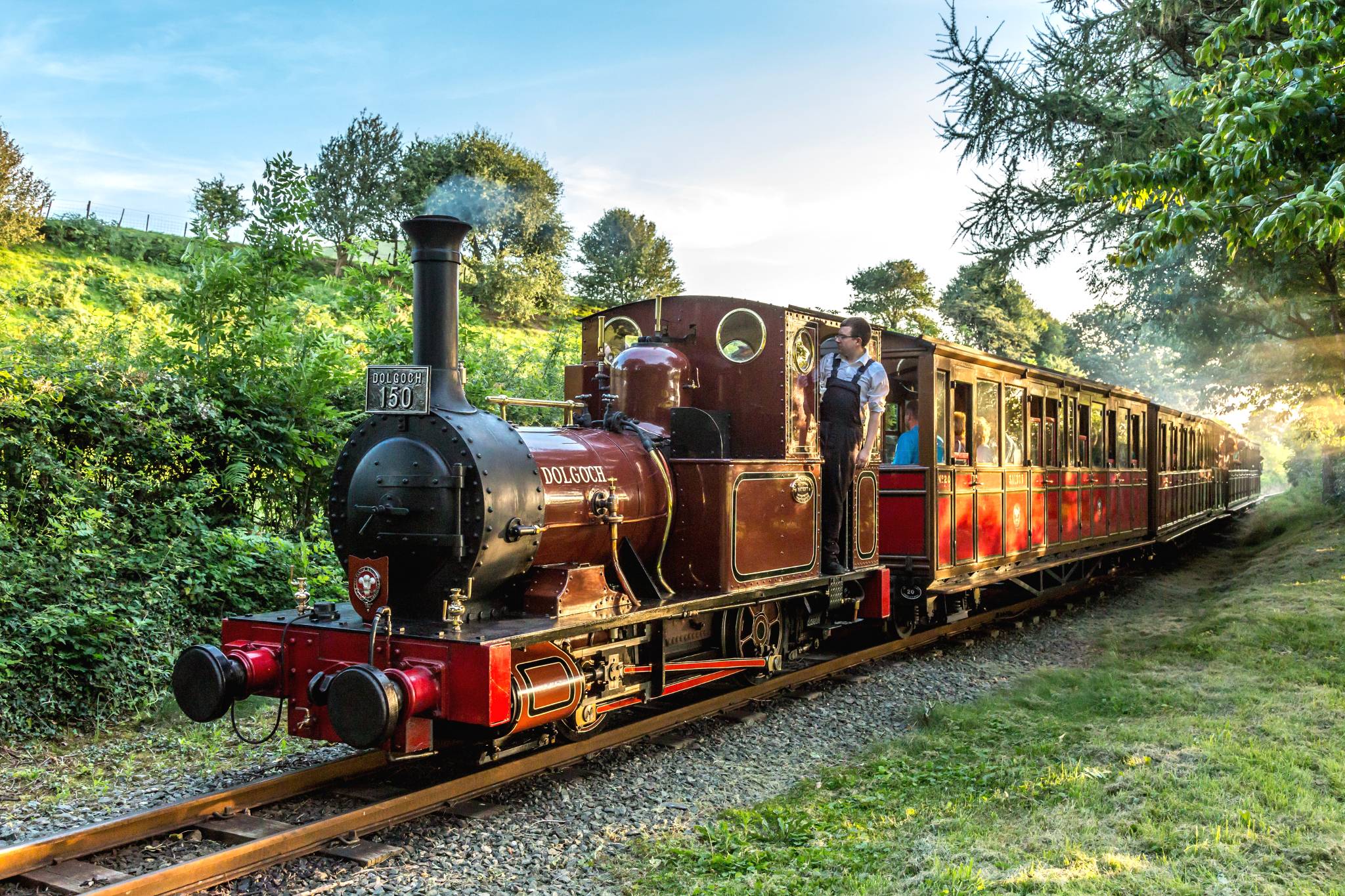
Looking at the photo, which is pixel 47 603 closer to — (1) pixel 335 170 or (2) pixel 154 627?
(2) pixel 154 627

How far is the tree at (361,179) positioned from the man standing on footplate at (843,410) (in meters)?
6.03

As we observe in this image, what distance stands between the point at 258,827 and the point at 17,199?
28.1 metres

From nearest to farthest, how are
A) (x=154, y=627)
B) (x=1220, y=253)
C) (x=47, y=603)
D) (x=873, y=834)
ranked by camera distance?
(x=873, y=834) → (x=47, y=603) → (x=154, y=627) → (x=1220, y=253)

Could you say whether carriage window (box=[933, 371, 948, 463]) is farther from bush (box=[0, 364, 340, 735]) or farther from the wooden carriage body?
bush (box=[0, 364, 340, 735])

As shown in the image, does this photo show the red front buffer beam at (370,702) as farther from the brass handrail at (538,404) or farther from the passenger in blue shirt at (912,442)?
the passenger in blue shirt at (912,442)

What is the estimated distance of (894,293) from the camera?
39312 millimetres

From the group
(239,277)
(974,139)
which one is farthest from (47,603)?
(974,139)

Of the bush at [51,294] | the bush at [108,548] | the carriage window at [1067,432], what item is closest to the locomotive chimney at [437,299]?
the bush at [108,548]

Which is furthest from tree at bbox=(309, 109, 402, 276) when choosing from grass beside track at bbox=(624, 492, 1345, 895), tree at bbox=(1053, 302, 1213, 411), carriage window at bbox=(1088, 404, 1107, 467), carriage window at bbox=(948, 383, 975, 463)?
tree at bbox=(1053, 302, 1213, 411)

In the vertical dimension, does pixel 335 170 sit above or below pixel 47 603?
above

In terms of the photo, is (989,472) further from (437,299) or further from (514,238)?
(514,238)

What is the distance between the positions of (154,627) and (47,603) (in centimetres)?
66

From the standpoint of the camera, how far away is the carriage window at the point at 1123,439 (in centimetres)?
1487

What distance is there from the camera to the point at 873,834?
14.1ft
